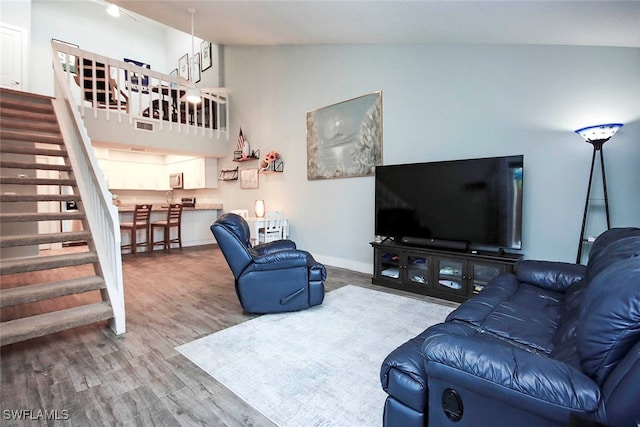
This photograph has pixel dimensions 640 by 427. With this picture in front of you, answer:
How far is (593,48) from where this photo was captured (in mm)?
2670

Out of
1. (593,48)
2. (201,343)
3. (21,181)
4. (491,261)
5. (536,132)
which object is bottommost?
(201,343)

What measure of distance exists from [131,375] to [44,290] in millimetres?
1229

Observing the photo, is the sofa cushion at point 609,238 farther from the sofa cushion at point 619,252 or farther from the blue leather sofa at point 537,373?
the blue leather sofa at point 537,373

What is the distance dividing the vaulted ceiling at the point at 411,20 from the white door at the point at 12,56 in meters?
2.83

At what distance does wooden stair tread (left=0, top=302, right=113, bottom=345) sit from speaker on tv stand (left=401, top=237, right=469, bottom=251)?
3.21 m

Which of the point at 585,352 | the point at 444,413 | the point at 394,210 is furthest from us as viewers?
the point at 394,210

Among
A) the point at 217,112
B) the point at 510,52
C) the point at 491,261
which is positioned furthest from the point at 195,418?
the point at 217,112

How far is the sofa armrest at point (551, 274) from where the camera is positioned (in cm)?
216

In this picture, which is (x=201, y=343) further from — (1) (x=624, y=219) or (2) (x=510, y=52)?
(2) (x=510, y=52)

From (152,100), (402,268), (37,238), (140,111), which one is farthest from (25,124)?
(402,268)

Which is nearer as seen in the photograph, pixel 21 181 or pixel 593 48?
pixel 593 48

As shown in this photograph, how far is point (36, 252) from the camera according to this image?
188 inches

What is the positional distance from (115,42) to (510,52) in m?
9.62

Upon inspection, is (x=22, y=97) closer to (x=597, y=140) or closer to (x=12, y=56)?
(x=12, y=56)
